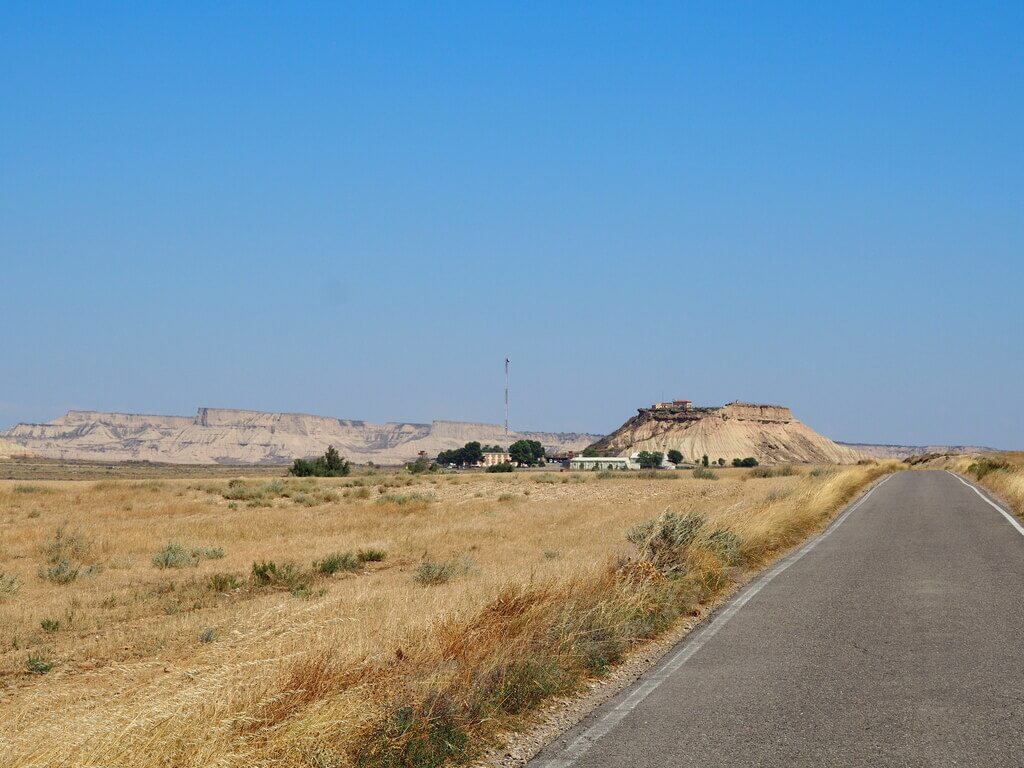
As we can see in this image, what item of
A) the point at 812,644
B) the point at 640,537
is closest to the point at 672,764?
the point at 812,644

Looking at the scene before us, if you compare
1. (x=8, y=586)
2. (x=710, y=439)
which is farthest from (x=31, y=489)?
(x=710, y=439)

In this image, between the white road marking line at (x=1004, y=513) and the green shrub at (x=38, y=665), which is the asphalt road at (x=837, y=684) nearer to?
the green shrub at (x=38, y=665)

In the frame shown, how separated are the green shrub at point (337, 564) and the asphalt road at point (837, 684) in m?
8.30

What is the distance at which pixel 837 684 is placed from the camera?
25.0ft

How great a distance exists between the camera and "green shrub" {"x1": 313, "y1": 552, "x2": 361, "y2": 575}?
1861 cm

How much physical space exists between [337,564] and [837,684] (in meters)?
12.7

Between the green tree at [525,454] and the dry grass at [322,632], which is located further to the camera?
the green tree at [525,454]

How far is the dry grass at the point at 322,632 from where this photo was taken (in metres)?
5.63

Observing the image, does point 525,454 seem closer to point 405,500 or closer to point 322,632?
point 405,500

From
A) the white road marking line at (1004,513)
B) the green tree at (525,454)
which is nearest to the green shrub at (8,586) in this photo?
the white road marking line at (1004,513)

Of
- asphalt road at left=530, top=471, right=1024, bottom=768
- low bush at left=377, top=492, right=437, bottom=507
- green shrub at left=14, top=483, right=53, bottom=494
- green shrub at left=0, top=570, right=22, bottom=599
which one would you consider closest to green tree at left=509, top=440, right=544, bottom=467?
green shrub at left=14, top=483, right=53, bottom=494

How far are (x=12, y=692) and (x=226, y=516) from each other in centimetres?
2683

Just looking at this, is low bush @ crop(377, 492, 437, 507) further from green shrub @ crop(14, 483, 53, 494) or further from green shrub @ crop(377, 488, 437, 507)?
green shrub @ crop(14, 483, 53, 494)

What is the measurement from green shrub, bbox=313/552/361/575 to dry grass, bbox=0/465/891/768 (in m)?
0.06
